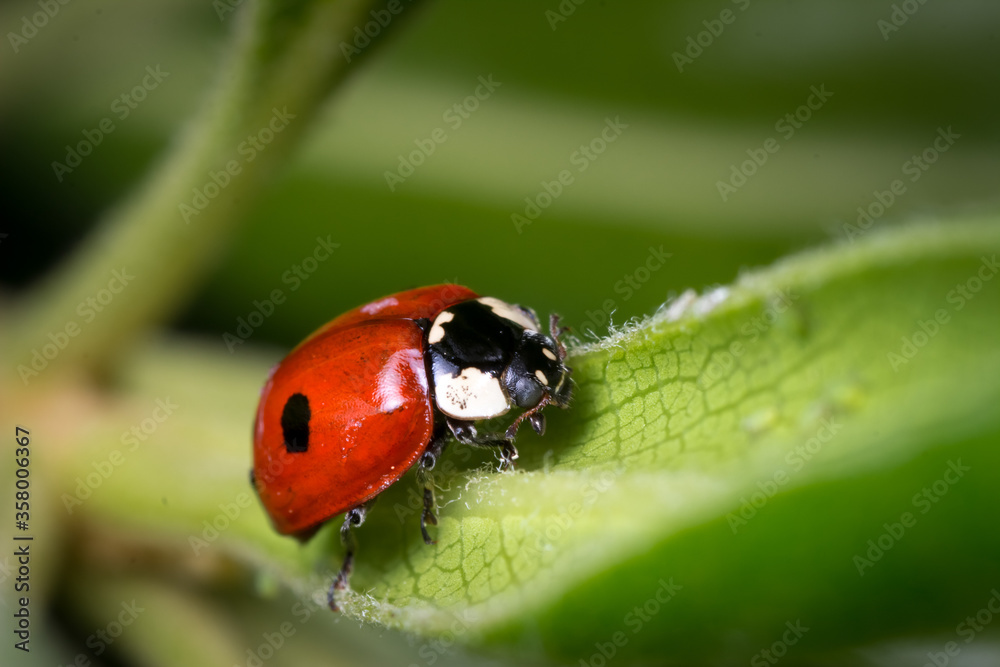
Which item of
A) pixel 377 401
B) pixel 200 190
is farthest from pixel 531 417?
pixel 200 190

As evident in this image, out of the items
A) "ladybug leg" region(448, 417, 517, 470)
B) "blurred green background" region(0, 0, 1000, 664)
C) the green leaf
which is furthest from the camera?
"blurred green background" region(0, 0, 1000, 664)

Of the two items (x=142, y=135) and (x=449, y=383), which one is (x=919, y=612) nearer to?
(x=449, y=383)

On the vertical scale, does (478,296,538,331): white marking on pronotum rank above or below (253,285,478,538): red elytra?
above

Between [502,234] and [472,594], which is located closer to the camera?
[472,594]

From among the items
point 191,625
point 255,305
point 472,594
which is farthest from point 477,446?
point 255,305

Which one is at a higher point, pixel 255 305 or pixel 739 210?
pixel 739 210

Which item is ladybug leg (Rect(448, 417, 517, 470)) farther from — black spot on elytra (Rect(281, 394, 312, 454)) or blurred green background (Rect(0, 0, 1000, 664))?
blurred green background (Rect(0, 0, 1000, 664))

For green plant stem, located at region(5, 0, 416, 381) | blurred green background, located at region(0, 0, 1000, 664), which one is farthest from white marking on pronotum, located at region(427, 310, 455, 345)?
blurred green background, located at region(0, 0, 1000, 664)

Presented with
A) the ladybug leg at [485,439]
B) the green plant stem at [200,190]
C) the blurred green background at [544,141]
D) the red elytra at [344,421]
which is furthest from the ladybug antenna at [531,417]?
the blurred green background at [544,141]
